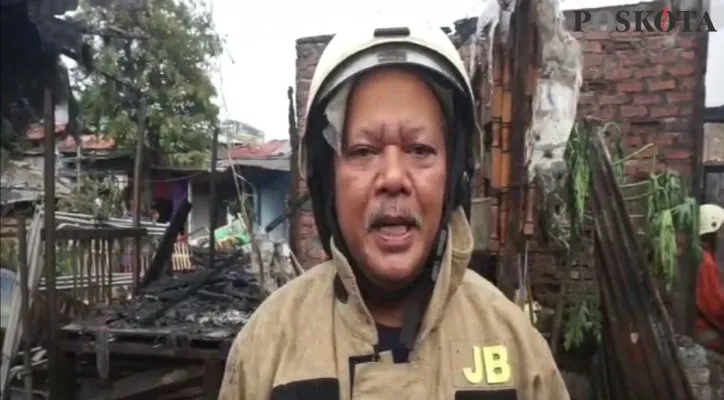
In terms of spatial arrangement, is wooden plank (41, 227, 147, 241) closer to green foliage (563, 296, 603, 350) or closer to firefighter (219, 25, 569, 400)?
green foliage (563, 296, 603, 350)

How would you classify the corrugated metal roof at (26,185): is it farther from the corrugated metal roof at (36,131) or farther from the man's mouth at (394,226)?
the man's mouth at (394,226)

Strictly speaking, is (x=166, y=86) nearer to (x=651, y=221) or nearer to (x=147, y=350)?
(x=147, y=350)

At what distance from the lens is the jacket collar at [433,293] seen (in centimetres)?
176

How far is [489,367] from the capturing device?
5.73 feet

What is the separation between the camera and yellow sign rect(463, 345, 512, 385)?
173 cm

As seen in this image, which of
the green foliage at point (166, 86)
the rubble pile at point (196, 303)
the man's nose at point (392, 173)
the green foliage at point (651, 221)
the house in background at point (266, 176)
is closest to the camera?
the man's nose at point (392, 173)

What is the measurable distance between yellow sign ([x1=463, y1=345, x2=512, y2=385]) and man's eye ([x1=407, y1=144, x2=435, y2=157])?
459mm

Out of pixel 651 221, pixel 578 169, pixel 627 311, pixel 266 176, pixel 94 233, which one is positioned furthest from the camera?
pixel 266 176

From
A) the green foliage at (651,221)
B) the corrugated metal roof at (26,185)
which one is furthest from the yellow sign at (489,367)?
the corrugated metal roof at (26,185)

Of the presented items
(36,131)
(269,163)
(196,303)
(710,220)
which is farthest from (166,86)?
(710,220)

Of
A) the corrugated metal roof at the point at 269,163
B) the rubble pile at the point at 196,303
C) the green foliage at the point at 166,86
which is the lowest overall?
the rubble pile at the point at 196,303

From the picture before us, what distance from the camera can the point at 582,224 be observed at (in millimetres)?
4738

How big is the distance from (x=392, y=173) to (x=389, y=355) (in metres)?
0.41

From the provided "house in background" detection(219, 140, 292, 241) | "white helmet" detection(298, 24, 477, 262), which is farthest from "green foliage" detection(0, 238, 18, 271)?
"white helmet" detection(298, 24, 477, 262)
